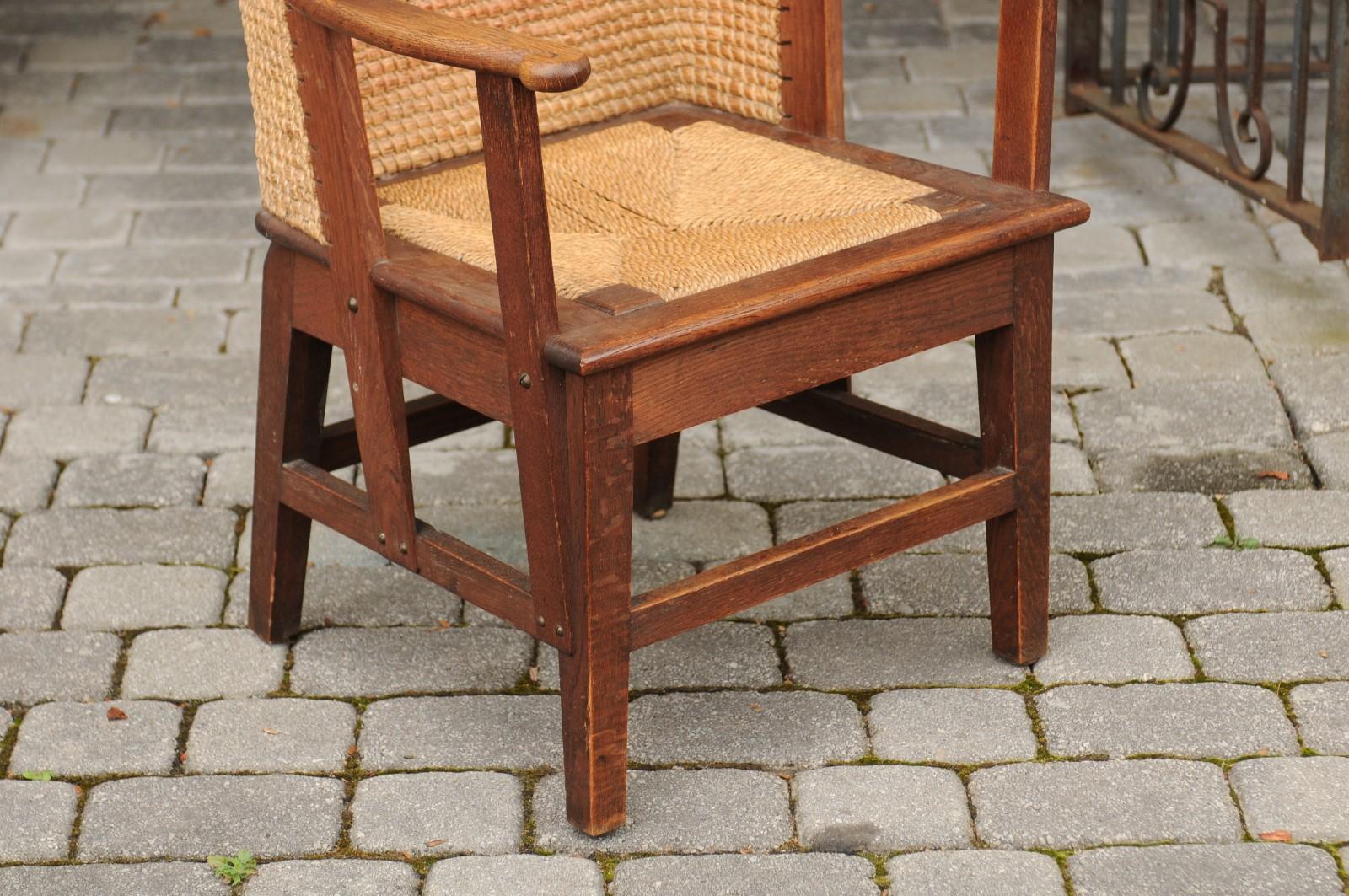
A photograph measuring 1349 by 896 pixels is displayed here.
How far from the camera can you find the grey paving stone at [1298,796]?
2.08 meters

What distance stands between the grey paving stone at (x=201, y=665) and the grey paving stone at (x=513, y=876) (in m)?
0.50

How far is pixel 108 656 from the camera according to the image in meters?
2.52

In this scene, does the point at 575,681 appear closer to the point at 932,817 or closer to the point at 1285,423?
the point at 932,817

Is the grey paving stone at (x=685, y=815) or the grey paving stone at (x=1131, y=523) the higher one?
the grey paving stone at (x=1131, y=523)

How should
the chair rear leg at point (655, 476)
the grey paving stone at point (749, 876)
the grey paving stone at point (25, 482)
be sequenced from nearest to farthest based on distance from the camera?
the grey paving stone at point (749, 876) < the chair rear leg at point (655, 476) < the grey paving stone at point (25, 482)

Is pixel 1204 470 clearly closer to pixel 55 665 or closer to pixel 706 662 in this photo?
pixel 706 662

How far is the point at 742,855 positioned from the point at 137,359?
6.00ft

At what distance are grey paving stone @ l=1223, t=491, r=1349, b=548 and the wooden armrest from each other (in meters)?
1.43

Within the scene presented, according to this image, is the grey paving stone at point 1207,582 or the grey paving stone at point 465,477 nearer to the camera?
the grey paving stone at point 1207,582

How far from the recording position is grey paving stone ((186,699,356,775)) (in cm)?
228

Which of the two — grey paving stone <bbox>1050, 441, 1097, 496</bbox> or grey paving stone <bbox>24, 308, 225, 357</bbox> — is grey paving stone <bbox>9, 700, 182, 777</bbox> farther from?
grey paving stone <bbox>1050, 441, 1097, 496</bbox>

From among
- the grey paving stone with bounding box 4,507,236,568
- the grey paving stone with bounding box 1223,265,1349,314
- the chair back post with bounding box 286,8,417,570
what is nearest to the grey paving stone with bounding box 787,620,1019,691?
the chair back post with bounding box 286,8,417,570

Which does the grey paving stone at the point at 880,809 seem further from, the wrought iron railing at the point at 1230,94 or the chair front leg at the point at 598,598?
the wrought iron railing at the point at 1230,94

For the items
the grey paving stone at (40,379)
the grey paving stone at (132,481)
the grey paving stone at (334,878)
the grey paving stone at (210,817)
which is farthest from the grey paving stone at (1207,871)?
the grey paving stone at (40,379)
